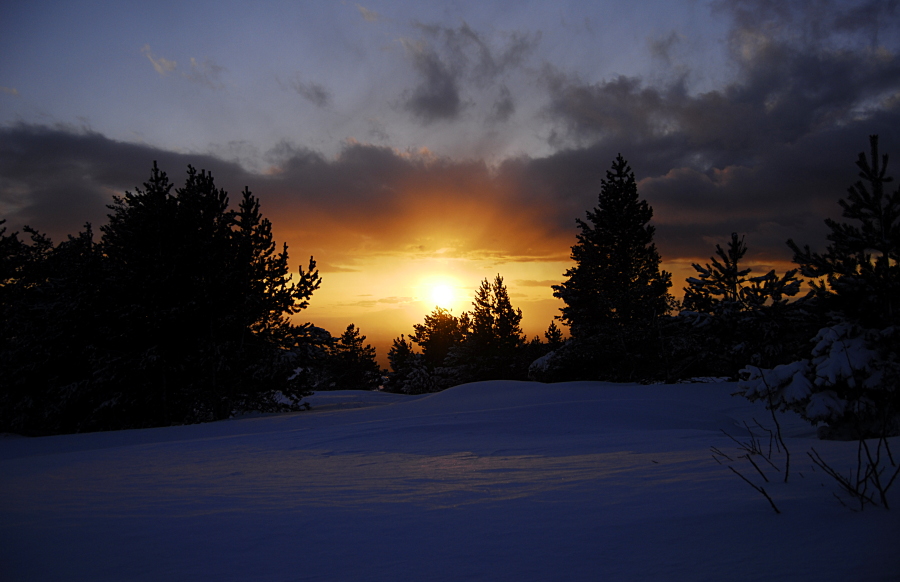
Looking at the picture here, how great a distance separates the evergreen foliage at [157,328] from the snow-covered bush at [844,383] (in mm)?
14653

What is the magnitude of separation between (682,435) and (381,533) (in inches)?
211

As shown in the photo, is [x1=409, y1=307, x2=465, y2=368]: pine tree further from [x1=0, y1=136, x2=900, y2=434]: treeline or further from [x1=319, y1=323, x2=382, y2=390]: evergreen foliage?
[x1=0, y1=136, x2=900, y2=434]: treeline

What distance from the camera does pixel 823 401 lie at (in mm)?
6680

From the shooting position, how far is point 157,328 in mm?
15984

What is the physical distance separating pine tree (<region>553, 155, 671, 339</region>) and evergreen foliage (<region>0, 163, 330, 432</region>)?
14891 mm

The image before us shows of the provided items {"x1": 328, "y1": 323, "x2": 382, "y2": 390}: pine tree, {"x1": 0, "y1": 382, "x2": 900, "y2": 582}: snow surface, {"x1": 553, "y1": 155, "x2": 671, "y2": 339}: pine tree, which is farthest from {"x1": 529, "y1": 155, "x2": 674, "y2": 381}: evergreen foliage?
{"x1": 328, "y1": 323, "x2": 382, "y2": 390}: pine tree

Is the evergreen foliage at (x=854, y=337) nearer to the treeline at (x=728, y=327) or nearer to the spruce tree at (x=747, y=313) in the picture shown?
the treeline at (x=728, y=327)

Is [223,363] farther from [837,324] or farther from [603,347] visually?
[603,347]

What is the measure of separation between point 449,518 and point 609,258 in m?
25.0

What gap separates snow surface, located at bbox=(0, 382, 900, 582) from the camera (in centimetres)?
237

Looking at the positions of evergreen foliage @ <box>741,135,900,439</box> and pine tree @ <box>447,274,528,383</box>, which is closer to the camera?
evergreen foliage @ <box>741,135,900,439</box>

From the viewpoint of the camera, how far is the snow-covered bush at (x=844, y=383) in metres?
6.65

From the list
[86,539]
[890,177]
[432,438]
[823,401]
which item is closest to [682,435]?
[823,401]

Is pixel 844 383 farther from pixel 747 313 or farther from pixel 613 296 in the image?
pixel 613 296
